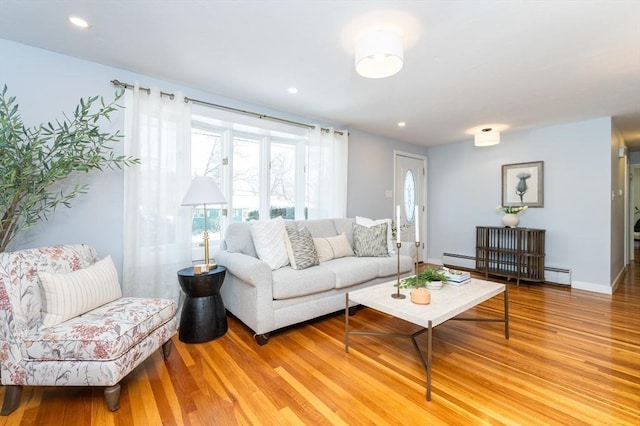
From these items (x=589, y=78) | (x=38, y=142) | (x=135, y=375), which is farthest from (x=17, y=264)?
(x=589, y=78)

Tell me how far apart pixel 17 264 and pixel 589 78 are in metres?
4.46

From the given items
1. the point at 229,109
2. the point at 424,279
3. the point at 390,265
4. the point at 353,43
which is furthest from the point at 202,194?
the point at 390,265

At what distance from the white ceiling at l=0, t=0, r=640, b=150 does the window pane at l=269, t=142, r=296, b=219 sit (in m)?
0.68

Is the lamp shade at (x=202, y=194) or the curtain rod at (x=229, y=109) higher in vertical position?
the curtain rod at (x=229, y=109)

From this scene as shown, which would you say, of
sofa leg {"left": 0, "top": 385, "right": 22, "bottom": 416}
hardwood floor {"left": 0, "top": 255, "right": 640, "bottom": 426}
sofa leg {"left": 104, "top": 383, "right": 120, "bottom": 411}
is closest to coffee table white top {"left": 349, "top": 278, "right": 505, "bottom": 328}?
hardwood floor {"left": 0, "top": 255, "right": 640, "bottom": 426}

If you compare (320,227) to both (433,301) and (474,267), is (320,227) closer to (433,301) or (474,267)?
(433,301)

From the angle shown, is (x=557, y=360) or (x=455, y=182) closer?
(x=557, y=360)

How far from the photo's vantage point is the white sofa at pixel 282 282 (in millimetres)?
2254

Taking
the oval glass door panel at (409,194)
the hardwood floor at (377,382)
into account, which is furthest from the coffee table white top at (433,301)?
the oval glass door panel at (409,194)

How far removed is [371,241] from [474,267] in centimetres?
254

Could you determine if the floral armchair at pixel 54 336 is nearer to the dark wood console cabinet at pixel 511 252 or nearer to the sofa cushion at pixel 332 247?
the sofa cushion at pixel 332 247

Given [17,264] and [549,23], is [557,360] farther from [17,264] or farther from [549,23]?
[17,264]

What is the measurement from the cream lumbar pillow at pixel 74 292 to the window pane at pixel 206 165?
1.06m

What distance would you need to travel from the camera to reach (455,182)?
16.7ft
